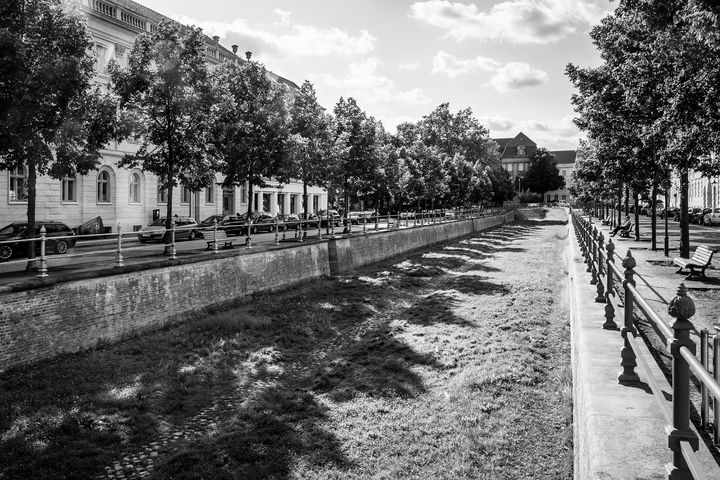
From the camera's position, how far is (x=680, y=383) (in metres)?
3.00

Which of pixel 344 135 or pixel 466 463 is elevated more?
pixel 344 135

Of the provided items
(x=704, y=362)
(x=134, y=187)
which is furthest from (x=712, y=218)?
(x=704, y=362)

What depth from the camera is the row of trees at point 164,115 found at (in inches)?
587

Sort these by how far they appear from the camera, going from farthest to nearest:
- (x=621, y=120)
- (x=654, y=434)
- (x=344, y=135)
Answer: (x=344, y=135) < (x=621, y=120) < (x=654, y=434)

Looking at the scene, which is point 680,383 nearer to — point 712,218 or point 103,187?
point 103,187

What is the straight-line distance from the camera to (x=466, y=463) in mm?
6543

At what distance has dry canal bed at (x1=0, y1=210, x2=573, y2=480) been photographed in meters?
6.87

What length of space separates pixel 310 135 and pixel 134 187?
1132 cm

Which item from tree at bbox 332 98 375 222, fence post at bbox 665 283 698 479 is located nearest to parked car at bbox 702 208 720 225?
tree at bbox 332 98 375 222

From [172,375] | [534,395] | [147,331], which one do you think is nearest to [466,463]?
[534,395]

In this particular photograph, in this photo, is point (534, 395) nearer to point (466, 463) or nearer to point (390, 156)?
point (466, 463)

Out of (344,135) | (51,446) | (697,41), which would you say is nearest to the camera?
(51,446)

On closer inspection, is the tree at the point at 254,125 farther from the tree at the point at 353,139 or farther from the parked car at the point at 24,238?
the parked car at the point at 24,238

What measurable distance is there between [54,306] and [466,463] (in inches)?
345
